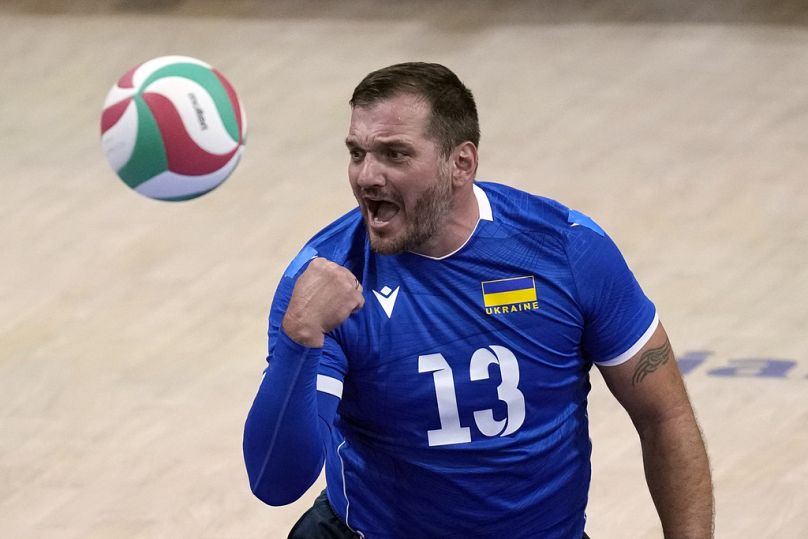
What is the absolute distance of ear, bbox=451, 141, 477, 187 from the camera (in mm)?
3506

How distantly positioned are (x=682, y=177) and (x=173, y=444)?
395 cm

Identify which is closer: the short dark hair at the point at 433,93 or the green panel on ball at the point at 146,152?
the short dark hair at the point at 433,93

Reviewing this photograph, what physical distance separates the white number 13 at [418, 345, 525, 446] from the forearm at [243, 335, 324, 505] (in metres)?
0.31

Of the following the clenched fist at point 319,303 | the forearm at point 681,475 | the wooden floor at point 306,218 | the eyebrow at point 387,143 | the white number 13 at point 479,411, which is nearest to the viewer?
the clenched fist at point 319,303

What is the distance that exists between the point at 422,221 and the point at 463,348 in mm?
309

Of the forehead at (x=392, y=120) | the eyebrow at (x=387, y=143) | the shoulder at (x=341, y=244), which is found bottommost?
the shoulder at (x=341, y=244)

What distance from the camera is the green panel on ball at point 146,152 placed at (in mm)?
5062

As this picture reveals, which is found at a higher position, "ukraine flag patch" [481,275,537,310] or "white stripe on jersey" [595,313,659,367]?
"ukraine flag patch" [481,275,537,310]

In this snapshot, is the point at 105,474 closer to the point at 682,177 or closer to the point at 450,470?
the point at 450,470

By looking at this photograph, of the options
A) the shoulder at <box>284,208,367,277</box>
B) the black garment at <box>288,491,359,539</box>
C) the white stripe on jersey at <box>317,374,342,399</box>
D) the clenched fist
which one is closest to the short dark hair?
the shoulder at <box>284,208,367,277</box>

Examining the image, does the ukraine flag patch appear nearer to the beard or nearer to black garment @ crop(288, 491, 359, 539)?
the beard

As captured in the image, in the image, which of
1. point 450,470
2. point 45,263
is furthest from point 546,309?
point 45,263

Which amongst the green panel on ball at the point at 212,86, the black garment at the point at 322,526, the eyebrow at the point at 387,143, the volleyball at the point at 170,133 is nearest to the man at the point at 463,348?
the eyebrow at the point at 387,143

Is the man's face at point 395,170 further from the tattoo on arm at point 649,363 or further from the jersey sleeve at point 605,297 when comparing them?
the tattoo on arm at point 649,363
